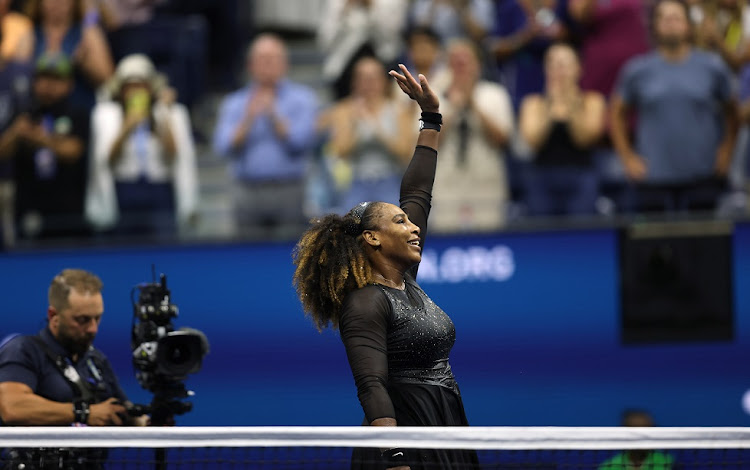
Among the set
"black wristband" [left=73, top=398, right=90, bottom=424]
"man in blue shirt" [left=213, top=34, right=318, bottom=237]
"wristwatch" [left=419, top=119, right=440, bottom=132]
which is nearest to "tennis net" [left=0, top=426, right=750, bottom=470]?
"black wristband" [left=73, top=398, right=90, bottom=424]

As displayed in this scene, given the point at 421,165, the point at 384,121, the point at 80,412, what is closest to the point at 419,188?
the point at 421,165

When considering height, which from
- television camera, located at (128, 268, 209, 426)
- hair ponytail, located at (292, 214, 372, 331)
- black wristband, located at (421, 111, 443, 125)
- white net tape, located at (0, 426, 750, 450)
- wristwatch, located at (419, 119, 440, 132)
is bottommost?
white net tape, located at (0, 426, 750, 450)

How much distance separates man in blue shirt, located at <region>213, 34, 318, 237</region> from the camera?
30.9 ft

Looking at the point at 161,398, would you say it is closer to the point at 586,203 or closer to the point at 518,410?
the point at 518,410

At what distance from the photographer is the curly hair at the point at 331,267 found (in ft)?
15.8

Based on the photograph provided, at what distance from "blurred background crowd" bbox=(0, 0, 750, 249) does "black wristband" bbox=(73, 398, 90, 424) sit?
360cm

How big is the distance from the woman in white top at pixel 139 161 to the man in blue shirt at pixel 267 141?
0.34 metres

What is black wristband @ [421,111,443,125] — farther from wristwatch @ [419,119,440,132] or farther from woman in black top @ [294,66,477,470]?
woman in black top @ [294,66,477,470]

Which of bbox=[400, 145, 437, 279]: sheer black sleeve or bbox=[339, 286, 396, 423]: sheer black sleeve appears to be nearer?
bbox=[339, 286, 396, 423]: sheer black sleeve

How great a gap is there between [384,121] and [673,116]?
2.04 metres

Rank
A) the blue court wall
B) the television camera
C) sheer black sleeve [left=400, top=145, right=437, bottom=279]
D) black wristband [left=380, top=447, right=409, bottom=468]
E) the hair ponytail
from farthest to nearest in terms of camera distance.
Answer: the blue court wall, the television camera, sheer black sleeve [left=400, top=145, right=437, bottom=279], the hair ponytail, black wristband [left=380, top=447, right=409, bottom=468]

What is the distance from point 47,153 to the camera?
9914 millimetres

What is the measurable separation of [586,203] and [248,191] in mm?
2484

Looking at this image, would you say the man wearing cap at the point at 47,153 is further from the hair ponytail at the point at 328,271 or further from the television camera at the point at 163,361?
the hair ponytail at the point at 328,271
